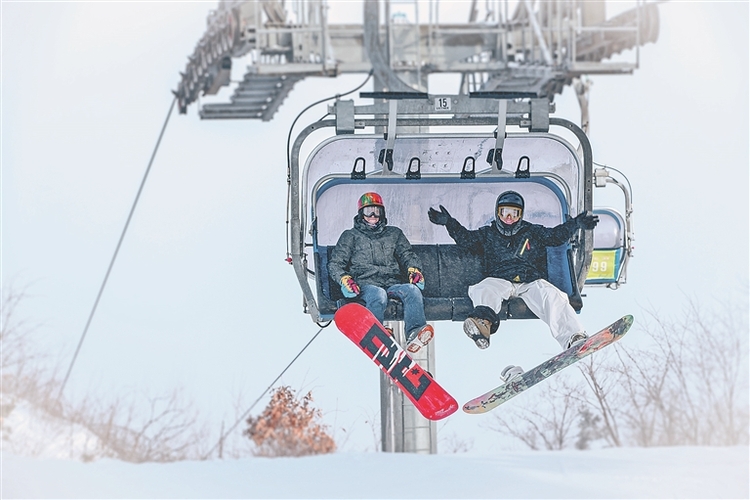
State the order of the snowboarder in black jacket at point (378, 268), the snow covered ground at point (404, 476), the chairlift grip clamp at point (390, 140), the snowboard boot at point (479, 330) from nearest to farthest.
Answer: the chairlift grip clamp at point (390, 140), the snowboard boot at point (479, 330), the snowboarder in black jacket at point (378, 268), the snow covered ground at point (404, 476)

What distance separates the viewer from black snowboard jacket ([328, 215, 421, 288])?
6449mm

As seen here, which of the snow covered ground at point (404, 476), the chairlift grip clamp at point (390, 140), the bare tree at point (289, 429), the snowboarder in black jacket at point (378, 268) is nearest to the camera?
the chairlift grip clamp at point (390, 140)

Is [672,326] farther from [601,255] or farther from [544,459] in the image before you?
[601,255]

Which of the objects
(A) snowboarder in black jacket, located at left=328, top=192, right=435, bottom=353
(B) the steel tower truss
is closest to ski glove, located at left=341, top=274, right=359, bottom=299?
(A) snowboarder in black jacket, located at left=328, top=192, right=435, bottom=353

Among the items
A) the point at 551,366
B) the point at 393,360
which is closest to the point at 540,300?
the point at 551,366

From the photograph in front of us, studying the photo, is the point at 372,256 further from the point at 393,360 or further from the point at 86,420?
the point at 86,420

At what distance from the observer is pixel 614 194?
1845cm

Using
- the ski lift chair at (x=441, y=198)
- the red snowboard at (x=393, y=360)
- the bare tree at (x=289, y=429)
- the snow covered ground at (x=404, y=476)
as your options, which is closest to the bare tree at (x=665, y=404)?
the snow covered ground at (x=404, y=476)

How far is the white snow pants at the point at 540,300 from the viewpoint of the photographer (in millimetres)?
6285

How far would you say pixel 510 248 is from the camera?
6547 millimetres

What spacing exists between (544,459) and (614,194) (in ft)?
16.9

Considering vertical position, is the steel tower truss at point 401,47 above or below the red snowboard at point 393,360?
above

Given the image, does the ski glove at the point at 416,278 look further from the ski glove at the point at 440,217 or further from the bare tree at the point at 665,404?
the bare tree at the point at 665,404

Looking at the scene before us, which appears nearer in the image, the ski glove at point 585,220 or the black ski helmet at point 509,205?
the ski glove at point 585,220
